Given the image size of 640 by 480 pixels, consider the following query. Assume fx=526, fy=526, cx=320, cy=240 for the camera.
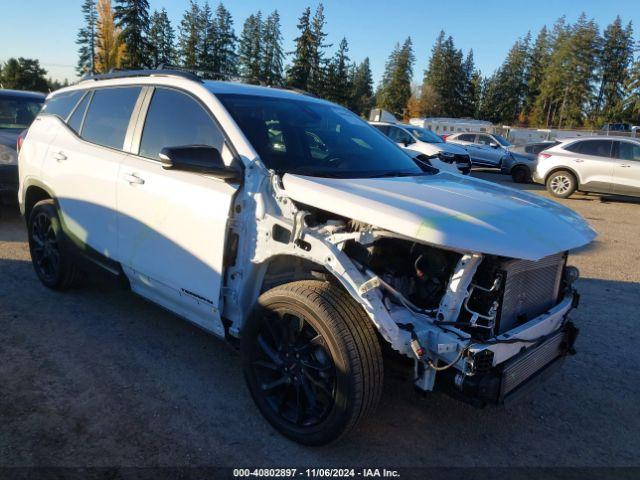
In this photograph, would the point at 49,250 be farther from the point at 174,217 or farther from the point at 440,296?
the point at 440,296

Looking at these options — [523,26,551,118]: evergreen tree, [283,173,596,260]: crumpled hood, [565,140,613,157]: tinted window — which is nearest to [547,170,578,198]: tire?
[565,140,613,157]: tinted window

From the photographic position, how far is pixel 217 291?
10.4ft

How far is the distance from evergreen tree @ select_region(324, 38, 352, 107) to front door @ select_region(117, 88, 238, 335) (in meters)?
64.8

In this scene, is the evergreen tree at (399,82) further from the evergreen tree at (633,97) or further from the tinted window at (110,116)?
the tinted window at (110,116)

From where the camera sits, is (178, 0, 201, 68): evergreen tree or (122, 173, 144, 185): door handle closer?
(122, 173, 144, 185): door handle

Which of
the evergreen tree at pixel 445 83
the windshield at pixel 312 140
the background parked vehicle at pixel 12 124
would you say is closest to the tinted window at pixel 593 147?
the windshield at pixel 312 140

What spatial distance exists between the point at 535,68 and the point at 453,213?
97.9 m

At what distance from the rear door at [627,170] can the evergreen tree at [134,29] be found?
161 feet

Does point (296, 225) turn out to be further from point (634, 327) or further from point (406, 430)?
point (634, 327)

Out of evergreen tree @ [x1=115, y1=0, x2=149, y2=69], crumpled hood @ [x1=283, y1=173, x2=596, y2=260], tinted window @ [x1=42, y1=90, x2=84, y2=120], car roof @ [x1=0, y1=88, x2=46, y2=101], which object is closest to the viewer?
Result: crumpled hood @ [x1=283, y1=173, x2=596, y2=260]

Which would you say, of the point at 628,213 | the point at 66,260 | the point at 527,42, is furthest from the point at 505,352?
the point at 527,42

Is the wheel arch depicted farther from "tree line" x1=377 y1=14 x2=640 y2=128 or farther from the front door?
"tree line" x1=377 y1=14 x2=640 y2=128

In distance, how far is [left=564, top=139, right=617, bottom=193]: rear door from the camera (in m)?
13.1

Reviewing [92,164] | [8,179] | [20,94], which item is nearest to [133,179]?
[92,164]
